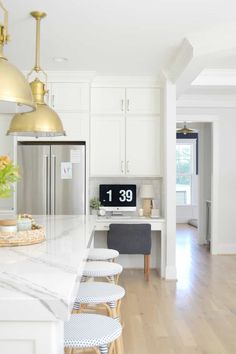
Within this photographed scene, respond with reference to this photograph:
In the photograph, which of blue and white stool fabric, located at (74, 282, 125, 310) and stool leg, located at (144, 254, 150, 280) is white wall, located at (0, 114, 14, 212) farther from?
blue and white stool fabric, located at (74, 282, 125, 310)

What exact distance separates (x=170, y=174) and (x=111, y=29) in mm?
2031

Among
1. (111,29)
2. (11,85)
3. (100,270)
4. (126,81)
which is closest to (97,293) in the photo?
(100,270)

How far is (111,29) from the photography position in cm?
355

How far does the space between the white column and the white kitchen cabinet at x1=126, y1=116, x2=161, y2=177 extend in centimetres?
28

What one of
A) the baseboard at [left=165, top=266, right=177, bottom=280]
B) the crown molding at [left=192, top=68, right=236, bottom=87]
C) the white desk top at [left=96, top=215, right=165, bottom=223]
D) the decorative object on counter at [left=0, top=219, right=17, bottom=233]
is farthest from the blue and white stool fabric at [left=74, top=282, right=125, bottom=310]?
the crown molding at [left=192, top=68, right=236, bottom=87]

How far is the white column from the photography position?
4.91 meters

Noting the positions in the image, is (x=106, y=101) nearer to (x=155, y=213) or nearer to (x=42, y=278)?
(x=155, y=213)

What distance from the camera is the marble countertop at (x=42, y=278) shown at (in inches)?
49.9

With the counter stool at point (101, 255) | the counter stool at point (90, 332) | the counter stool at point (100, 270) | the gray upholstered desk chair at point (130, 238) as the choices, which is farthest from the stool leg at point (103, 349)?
the gray upholstered desk chair at point (130, 238)

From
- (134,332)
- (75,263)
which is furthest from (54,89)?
(75,263)

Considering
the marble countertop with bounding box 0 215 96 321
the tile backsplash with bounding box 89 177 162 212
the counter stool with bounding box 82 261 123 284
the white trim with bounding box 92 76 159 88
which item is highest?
the white trim with bounding box 92 76 159 88

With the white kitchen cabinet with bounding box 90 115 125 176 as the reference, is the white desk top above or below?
below

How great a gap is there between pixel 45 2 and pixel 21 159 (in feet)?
7.70

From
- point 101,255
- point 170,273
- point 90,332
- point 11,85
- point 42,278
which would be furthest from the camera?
point 170,273
